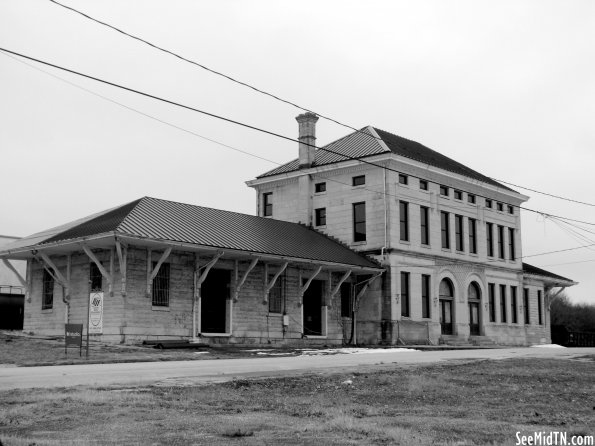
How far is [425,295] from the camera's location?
4456cm

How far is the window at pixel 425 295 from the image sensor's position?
145ft

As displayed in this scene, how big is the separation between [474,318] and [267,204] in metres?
14.6

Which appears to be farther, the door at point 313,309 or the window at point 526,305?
the window at point 526,305

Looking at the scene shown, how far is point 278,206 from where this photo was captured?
4753 centimetres

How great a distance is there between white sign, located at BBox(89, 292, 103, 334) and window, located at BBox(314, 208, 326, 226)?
59.3ft

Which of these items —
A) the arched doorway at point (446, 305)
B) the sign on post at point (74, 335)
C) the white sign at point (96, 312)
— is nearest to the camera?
the sign on post at point (74, 335)

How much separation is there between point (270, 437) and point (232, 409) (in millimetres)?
2628

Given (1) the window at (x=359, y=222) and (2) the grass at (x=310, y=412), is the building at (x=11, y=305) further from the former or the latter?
(2) the grass at (x=310, y=412)

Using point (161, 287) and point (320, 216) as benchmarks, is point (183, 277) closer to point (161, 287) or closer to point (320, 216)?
point (161, 287)

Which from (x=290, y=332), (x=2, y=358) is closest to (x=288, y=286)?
(x=290, y=332)

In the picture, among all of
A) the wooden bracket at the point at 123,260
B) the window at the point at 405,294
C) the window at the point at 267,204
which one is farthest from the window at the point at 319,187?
the wooden bracket at the point at 123,260

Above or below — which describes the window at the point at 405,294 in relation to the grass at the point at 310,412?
above

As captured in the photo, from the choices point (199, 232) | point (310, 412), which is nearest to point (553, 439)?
point (310, 412)

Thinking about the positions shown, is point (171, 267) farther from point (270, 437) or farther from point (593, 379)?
point (270, 437)
